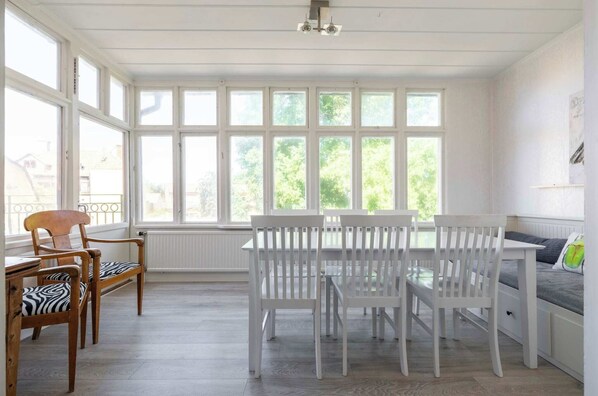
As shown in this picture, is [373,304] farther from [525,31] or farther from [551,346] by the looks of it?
[525,31]

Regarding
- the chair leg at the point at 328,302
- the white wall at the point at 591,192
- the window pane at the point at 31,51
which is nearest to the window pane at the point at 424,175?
the chair leg at the point at 328,302

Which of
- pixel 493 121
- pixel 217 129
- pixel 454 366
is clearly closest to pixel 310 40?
pixel 217 129

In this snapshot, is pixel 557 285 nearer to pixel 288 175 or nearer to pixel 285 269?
pixel 285 269

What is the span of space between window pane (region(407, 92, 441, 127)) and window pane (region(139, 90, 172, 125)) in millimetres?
3353

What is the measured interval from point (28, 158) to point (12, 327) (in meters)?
1.79

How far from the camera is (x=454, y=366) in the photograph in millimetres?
2004

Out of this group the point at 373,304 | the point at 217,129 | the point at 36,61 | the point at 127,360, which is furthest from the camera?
the point at 217,129

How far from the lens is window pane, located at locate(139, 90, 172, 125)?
4152mm

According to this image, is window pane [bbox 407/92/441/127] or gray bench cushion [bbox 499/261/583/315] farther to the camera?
window pane [bbox 407/92/441/127]

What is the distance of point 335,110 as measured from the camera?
419cm

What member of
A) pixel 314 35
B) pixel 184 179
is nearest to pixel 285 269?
pixel 314 35

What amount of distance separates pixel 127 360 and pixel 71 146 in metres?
2.22

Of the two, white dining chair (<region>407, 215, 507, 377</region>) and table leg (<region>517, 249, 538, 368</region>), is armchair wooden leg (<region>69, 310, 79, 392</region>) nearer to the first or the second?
white dining chair (<region>407, 215, 507, 377</region>)

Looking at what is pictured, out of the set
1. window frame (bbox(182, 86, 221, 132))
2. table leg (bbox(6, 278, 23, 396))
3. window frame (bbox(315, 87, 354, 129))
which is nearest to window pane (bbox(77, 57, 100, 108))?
window frame (bbox(182, 86, 221, 132))
